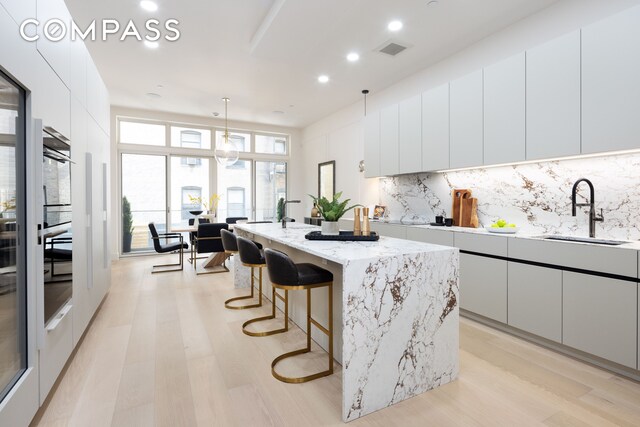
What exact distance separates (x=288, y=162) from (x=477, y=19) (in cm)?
566

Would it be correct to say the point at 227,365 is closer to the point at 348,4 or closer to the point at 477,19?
the point at 348,4

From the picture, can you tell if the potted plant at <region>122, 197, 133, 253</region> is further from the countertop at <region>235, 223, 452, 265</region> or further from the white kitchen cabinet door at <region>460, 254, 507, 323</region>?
the white kitchen cabinet door at <region>460, 254, 507, 323</region>

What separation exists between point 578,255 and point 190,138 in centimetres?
724

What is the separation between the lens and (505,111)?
312cm

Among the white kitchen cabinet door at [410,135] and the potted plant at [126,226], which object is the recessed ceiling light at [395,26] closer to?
the white kitchen cabinet door at [410,135]

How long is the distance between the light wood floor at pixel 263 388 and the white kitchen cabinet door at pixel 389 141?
241cm

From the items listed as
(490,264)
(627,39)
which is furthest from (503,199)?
(627,39)

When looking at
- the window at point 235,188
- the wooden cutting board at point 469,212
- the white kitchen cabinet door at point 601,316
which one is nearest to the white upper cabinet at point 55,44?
the white kitchen cabinet door at point 601,316

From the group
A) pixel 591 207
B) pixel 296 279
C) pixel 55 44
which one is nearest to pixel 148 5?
pixel 55 44

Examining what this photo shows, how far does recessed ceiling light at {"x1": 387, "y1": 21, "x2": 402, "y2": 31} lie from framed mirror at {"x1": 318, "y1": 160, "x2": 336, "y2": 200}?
11.6ft

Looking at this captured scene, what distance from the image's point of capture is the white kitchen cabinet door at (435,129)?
3795 millimetres

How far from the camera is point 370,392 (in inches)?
73.2

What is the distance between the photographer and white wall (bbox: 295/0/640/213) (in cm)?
297

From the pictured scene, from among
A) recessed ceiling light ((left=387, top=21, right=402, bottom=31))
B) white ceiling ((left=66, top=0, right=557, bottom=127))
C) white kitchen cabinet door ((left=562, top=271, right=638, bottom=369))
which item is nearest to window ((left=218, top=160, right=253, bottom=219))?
white ceiling ((left=66, top=0, right=557, bottom=127))
